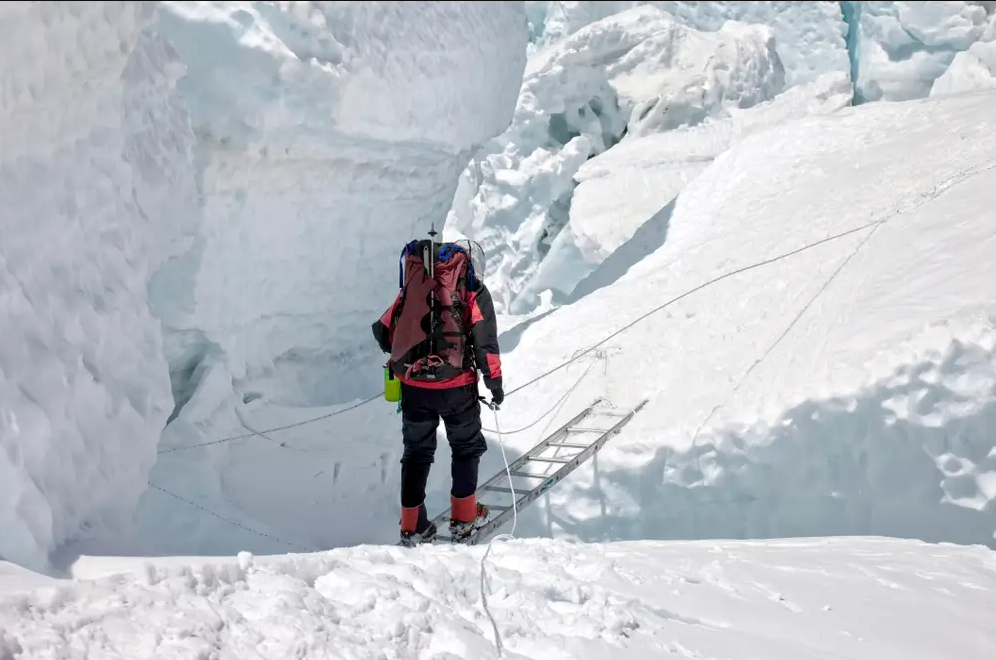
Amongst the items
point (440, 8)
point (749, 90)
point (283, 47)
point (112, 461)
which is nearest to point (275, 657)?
point (112, 461)

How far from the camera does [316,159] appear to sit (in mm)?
5680

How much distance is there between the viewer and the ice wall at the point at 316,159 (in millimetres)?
4832

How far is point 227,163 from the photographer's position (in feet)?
17.1

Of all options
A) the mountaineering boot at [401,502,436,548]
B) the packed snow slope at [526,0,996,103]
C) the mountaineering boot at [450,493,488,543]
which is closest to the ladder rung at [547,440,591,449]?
the mountaineering boot at [450,493,488,543]

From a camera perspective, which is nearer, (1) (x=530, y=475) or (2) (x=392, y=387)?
(2) (x=392, y=387)

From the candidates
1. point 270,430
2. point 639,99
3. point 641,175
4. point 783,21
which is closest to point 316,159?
point 270,430

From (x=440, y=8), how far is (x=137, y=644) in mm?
5170

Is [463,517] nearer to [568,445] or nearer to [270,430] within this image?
[568,445]

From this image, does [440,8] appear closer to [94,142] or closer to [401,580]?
[94,142]

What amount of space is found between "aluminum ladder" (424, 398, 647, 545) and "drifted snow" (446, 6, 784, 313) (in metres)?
8.50

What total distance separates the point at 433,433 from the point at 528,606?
121cm

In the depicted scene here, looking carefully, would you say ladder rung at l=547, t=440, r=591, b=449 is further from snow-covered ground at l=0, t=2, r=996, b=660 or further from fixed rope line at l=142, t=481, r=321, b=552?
fixed rope line at l=142, t=481, r=321, b=552

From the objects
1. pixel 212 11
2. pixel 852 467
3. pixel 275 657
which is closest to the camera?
pixel 275 657

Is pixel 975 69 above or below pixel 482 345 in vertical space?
above
